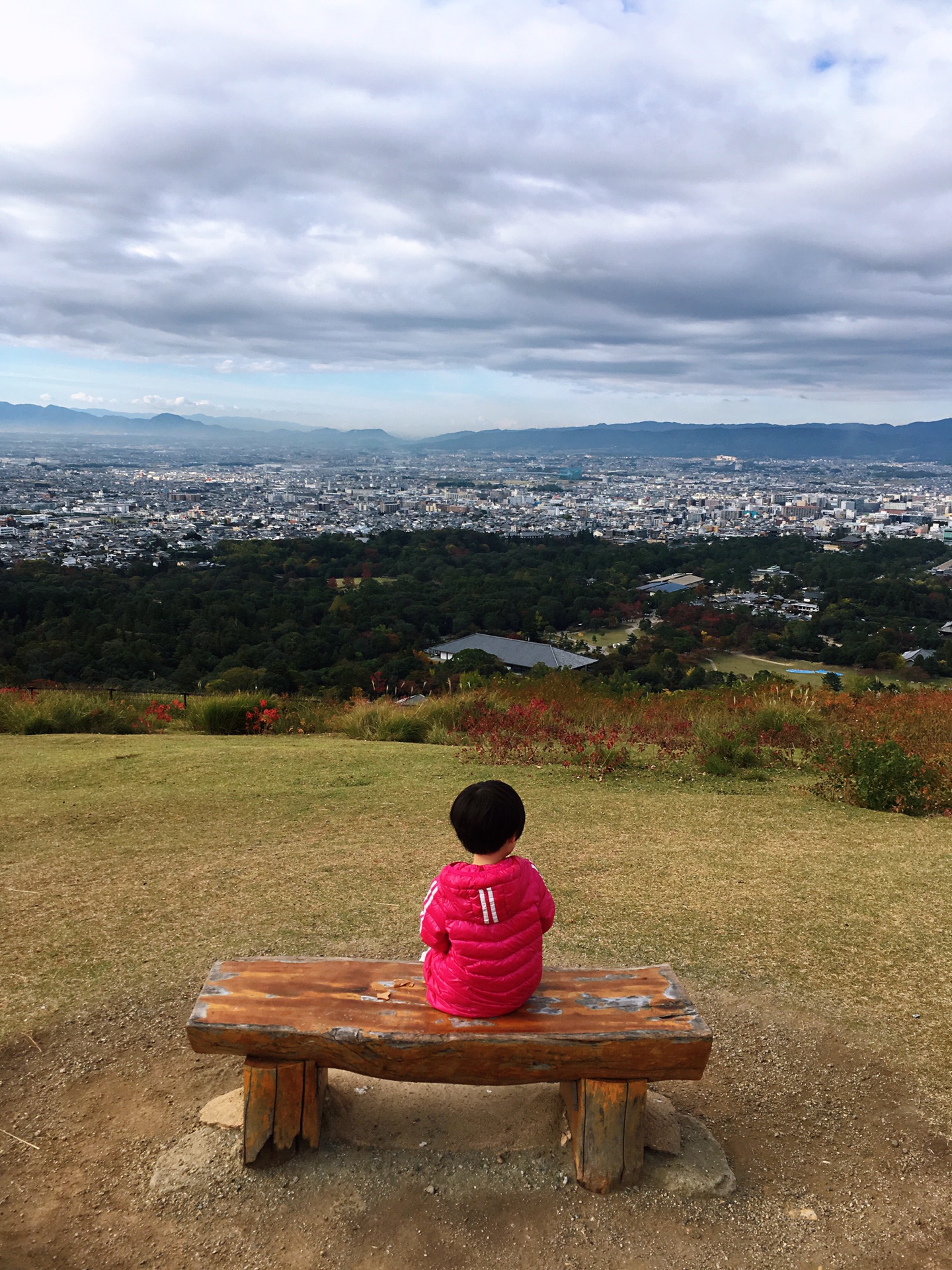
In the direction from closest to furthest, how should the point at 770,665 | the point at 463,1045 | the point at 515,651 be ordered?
the point at 463,1045, the point at 515,651, the point at 770,665

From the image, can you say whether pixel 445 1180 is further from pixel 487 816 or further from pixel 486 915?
pixel 487 816

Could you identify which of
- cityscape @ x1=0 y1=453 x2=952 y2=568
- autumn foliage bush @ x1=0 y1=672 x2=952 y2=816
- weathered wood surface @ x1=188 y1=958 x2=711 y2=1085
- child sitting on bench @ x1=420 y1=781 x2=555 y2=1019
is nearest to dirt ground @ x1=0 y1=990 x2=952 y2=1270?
weathered wood surface @ x1=188 y1=958 x2=711 y2=1085

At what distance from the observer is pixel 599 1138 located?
7.70ft

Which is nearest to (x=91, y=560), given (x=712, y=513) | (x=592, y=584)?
(x=592, y=584)

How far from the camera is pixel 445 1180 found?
2414mm

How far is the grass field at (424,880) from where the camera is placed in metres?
3.59

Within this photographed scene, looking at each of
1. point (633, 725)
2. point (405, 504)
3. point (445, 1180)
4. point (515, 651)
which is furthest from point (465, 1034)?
point (405, 504)

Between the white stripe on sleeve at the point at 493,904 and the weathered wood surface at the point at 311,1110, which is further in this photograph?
the weathered wood surface at the point at 311,1110

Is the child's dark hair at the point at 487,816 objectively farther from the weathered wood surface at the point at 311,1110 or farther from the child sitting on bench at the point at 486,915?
the weathered wood surface at the point at 311,1110

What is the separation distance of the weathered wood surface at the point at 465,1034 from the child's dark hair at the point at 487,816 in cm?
50

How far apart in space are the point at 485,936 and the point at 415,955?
5.19 ft

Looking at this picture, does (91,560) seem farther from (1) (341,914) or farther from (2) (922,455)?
(2) (922,455)

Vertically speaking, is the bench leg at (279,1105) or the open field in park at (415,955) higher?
the bench leg at (279,1105)

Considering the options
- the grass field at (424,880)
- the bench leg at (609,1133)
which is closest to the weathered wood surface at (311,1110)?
the bench leg at (609,1133)
